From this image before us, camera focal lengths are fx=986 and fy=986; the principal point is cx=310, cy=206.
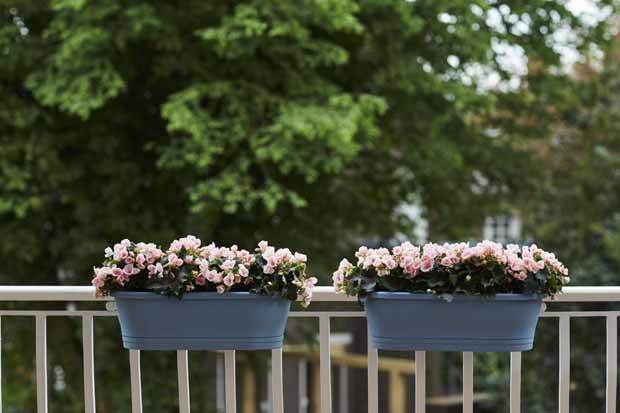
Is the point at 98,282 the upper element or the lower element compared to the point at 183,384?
upper

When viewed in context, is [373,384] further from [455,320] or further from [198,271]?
[198,271]

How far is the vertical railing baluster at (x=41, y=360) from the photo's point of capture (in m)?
2.78

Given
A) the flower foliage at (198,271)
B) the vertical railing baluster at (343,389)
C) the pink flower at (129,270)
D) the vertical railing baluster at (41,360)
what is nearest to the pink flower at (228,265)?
the flower foliage at (198,271)

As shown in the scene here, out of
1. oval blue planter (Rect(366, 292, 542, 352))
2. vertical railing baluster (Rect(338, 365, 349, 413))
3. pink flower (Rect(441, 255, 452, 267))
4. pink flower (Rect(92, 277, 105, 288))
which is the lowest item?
vertical railing baluster (Rect(338, 365, 349, 413))

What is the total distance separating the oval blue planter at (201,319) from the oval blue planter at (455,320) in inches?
11.2

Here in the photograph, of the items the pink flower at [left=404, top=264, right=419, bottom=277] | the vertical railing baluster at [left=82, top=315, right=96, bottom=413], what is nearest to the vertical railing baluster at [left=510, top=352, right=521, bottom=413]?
the pink flower at [left=404, top=264, right=419, bottom=277]

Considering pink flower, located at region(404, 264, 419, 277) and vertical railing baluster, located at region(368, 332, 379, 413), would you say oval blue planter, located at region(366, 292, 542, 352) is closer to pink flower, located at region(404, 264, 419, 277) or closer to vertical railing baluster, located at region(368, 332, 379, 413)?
pink flower, located at region(404, 264, 419, 277)

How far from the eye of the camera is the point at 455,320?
94.0 inches

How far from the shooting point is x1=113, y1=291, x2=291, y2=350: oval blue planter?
2426 millimetres

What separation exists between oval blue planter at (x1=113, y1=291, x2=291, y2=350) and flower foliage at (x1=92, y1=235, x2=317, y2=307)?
0.03 m

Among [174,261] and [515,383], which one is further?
[515,383]

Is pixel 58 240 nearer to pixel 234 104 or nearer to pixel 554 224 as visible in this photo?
pixel 234 104

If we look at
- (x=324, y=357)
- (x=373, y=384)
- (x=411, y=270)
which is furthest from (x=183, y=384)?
(x=411, y=270)

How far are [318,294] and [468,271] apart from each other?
49cm
